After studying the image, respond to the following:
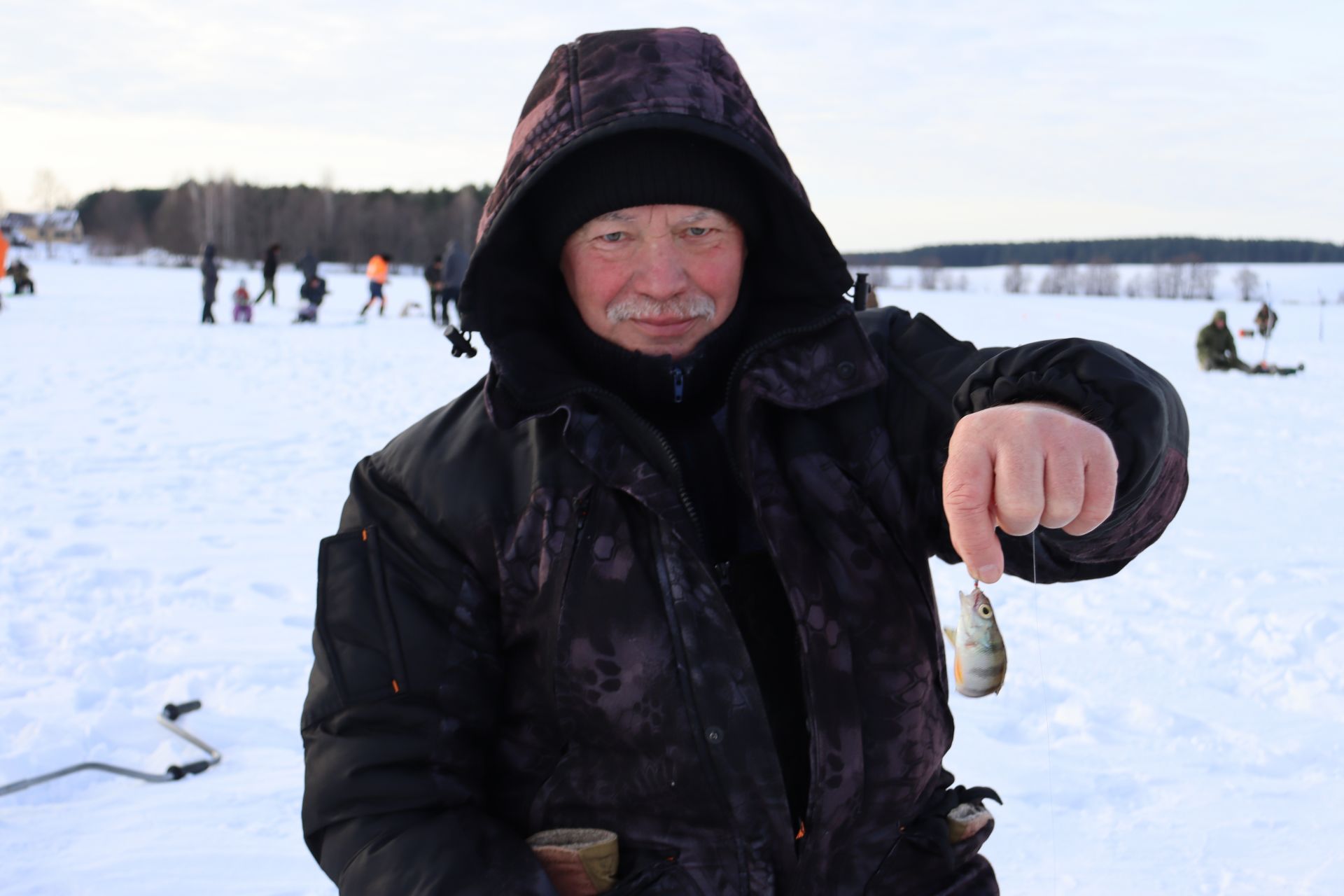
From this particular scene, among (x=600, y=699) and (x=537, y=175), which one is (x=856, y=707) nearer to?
(x=600, y=699)

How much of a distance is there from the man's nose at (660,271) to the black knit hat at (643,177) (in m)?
0.08

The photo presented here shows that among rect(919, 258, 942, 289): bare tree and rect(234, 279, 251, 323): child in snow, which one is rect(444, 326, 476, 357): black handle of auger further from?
rect(919, 258, 942, 289): bare tree

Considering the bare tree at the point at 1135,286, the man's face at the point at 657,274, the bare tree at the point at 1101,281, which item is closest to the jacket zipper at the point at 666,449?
the man's face at the point at 657,274

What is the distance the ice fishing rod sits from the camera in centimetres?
353

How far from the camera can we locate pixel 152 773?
12.1 ft

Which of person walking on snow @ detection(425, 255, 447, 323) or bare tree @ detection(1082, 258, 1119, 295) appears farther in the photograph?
bare tree @ detection(1082, 258, 1119, 295)

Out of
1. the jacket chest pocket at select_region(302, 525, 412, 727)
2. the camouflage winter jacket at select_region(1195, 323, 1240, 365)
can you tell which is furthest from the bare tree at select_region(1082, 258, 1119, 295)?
the jacket chest pocket at select_region(302, 525, 412, 727)

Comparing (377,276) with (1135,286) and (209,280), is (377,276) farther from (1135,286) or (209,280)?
(1135,286)

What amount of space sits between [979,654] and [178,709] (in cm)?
347

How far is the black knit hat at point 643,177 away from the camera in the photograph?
77.5 inches

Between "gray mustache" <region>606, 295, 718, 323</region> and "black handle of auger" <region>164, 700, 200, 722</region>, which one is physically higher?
"gray mustache" <region>606, 295, 718, 323</region>

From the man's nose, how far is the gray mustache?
0.04ft

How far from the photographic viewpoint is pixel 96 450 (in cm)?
874

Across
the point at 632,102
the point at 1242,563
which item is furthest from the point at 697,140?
the point at 1242,563
